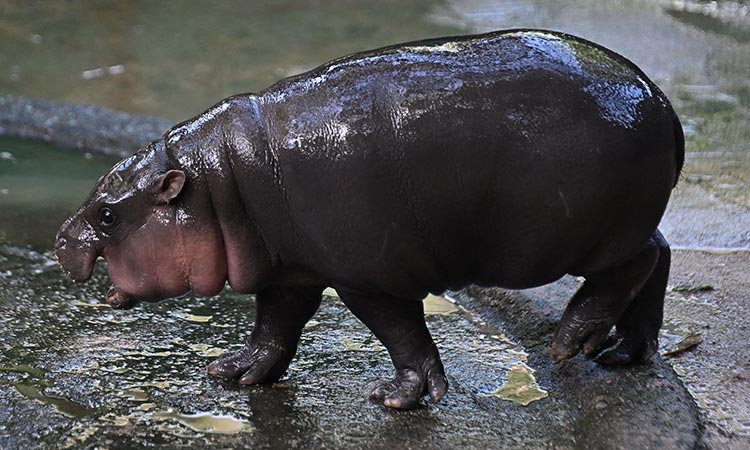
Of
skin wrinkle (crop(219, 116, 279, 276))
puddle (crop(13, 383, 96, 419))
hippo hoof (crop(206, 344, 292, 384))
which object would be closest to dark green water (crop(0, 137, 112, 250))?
puddle (crop(13, 383, 96, 419))

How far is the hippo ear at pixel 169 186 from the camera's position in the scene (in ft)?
10.4

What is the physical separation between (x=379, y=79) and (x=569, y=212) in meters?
0.69

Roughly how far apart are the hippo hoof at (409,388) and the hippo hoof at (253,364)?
1.24 ft

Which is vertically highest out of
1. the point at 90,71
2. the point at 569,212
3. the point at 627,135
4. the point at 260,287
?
the point at 627,135

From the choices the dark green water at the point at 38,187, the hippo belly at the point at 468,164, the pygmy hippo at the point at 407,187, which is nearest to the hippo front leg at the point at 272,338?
the pygmy hippo at the point at 407,187

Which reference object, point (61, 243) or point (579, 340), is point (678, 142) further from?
point (61, 243)

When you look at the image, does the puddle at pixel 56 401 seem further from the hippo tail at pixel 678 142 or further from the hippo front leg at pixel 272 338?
the hippo tail at pixel 678 142

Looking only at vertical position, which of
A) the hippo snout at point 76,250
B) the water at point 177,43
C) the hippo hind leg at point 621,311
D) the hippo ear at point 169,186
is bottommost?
the water at point 177,43

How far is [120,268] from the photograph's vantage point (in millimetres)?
3295

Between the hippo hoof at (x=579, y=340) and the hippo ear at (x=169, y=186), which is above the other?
the hippo ear at (x=169, y=186)

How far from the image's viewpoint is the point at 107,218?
327cm

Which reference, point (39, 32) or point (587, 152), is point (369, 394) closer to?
point (587, 152)

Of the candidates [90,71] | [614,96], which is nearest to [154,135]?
[90,71]

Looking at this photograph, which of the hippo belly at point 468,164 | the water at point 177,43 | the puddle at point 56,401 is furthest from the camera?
the water at point 177,43
